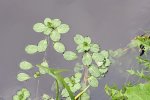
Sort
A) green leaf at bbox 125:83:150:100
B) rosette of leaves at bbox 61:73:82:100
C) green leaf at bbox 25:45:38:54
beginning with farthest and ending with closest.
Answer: green leaf at bbox 25:45:38:54, rosette of leaves at bbox 61:73:82:100, green leaf at bbox 125:83:150:100

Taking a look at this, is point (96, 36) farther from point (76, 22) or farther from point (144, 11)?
point (144, 11)

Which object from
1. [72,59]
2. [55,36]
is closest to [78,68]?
[72,59]

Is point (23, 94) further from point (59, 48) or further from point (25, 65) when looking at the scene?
point (59, 48)

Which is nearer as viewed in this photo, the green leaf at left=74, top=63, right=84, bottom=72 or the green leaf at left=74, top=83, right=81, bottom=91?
the green leaf at left=74, top=83, right=81, bottom=91

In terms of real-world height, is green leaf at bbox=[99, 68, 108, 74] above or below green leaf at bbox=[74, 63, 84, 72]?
below

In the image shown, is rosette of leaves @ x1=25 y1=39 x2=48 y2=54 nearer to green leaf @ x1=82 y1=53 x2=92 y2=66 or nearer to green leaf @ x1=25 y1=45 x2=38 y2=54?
green leaf @ x1=25 y1=45 x2=38 y2=54

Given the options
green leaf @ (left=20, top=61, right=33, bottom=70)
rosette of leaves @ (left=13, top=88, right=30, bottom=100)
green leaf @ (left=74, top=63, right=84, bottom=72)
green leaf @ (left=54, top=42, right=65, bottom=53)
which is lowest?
rosette of leaves @ (left=13, top=88, right=30, bottom=100)

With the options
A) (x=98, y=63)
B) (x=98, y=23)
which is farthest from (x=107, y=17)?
(x=98, y=63)

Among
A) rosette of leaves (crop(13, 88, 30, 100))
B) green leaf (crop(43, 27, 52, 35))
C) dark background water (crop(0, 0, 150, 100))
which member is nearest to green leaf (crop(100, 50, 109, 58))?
dark background water (crop(0, 0, 150, 100))

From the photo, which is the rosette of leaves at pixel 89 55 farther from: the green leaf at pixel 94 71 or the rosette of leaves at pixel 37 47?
the rosette of leaves at pixel 37 47
